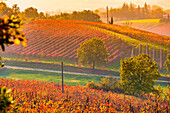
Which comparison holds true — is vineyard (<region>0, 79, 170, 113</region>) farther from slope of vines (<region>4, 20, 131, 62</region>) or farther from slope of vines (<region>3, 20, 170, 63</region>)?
slope of vines (<region>4, 20, 131, 62</region>)

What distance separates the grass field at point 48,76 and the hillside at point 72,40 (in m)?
9.51

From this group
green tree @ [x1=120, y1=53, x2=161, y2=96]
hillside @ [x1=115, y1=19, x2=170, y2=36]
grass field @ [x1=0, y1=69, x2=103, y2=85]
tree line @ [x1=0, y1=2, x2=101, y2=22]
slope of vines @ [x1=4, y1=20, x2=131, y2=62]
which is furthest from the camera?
hillside @ [x1=115, y1=19, x2=170, y2=36]

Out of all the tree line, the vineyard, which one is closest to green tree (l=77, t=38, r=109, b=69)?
the vineyard

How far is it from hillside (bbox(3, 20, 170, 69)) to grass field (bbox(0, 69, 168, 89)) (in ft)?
31.2

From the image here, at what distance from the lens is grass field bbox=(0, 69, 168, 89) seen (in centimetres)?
4235

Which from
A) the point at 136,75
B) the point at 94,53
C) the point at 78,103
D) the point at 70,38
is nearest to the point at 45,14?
the point at 70,38

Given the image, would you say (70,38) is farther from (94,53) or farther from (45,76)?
(45,76)

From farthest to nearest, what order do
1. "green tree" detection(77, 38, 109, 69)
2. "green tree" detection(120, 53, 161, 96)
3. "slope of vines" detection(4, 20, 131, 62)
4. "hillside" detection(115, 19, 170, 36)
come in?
"hillside" detection(115, 19, 170, 36)
"slope of vines" detection(4, 20, 131, 62)
"green tree" detection(77, 38, 109, 69)
"green tree" detection(120, 53, 161, 96)

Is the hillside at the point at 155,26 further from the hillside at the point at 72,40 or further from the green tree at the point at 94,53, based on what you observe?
the green tree at the point at 94,53

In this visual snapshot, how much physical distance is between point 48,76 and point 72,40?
989 inches

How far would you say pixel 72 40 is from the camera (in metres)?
68.4

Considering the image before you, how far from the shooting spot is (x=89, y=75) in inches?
1794

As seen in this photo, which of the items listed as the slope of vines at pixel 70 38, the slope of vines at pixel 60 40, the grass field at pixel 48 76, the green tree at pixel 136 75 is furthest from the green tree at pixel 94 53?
the green tree at pixel 136 75

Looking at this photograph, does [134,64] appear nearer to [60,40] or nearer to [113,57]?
[113,57]
